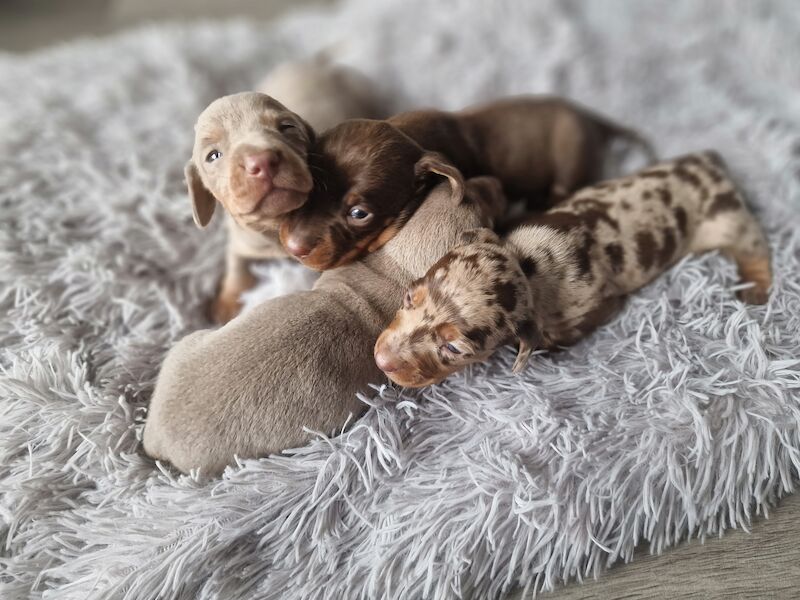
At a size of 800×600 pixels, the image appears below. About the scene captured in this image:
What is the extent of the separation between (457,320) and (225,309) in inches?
41.8

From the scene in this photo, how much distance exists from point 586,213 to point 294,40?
2486mm

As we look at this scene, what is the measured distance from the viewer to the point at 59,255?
2463 mm

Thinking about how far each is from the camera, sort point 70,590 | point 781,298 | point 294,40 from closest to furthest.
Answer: point 70,590, point 781,298, point 294,40

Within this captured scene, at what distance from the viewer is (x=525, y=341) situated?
1859 mm

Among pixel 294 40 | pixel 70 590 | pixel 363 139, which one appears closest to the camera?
pixel 70 590

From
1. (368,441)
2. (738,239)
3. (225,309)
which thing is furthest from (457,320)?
(738,239)

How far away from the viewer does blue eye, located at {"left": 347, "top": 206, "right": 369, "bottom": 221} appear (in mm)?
1956

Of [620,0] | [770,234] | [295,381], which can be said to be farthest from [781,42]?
[295,381]

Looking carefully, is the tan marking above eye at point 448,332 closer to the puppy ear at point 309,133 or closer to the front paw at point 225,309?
the puppy ear at point 309,133

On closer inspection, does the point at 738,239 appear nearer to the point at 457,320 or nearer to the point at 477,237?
the point at 477,237

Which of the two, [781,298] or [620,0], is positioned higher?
[620,0]

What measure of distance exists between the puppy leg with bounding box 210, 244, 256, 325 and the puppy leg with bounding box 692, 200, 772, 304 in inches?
67.4

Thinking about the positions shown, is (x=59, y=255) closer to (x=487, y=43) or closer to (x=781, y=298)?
(x=487, y=43)

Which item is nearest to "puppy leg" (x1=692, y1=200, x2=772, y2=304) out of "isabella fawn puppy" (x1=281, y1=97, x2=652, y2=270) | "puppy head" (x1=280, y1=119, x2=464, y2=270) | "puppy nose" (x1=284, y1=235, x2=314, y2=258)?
"isabella fawn puppy" (x1=281, y1=97, x2=652, y2=270)
